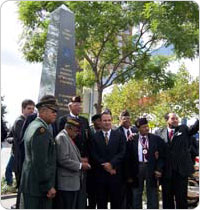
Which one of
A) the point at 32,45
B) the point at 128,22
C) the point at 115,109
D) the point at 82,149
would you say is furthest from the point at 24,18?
the point at 115,109

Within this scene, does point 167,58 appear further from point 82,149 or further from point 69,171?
point 69,171

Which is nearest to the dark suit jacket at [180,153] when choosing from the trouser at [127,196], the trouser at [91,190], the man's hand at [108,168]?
the trouser at [127,196]

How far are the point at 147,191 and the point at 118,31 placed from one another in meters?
7.22

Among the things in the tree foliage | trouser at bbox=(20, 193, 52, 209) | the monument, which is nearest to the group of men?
trouser at bbox=(20, 193, 52, 209)

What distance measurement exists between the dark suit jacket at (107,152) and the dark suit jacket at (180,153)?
86 cm

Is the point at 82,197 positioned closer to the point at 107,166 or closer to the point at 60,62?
the point at 107,166

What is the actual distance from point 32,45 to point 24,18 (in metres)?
0.95

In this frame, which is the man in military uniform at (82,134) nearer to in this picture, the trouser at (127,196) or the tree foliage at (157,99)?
the trouser at (127,196)

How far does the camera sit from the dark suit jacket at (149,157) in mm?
6102

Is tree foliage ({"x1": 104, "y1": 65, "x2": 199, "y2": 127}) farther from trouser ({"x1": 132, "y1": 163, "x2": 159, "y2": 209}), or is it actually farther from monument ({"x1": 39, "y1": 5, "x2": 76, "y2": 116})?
trouser ({"x1": 132, "y1": 163, "x2": 159, "y2": 209})

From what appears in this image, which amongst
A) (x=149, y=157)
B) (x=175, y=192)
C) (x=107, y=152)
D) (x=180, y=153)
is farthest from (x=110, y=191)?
(x=180, y=153)

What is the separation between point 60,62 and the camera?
25.4ft

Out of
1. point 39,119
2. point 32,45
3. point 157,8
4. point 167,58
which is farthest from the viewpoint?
point 167,58

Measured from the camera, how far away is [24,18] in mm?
12336
